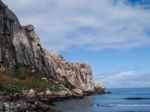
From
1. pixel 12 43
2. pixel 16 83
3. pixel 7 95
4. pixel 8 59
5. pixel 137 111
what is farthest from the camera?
pixel 12 43

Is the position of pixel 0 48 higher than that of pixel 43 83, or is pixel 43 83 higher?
pixel 0 48

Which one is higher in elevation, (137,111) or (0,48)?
(0,48)

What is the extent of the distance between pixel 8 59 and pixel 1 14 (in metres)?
26.6

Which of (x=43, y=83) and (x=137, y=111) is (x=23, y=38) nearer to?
(x=43, y=83)

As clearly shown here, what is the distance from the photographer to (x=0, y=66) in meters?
174

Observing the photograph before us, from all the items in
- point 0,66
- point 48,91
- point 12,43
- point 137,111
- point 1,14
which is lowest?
point 137,111

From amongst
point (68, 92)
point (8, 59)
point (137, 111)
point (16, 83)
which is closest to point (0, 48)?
point (8, 59)

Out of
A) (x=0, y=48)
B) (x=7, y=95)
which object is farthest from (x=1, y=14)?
(x=7, y=95)

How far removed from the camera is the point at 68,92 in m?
188

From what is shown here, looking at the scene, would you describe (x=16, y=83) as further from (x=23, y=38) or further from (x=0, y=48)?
(x=23, y=38)

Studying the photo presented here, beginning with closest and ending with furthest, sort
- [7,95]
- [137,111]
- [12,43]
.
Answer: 1. [137,111]
2. [7,95]
3. [12,43]

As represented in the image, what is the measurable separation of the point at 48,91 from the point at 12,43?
3455 centimetres

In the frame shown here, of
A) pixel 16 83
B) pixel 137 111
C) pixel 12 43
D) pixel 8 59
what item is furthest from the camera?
pixel 12 43

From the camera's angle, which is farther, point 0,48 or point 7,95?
point 0,48
